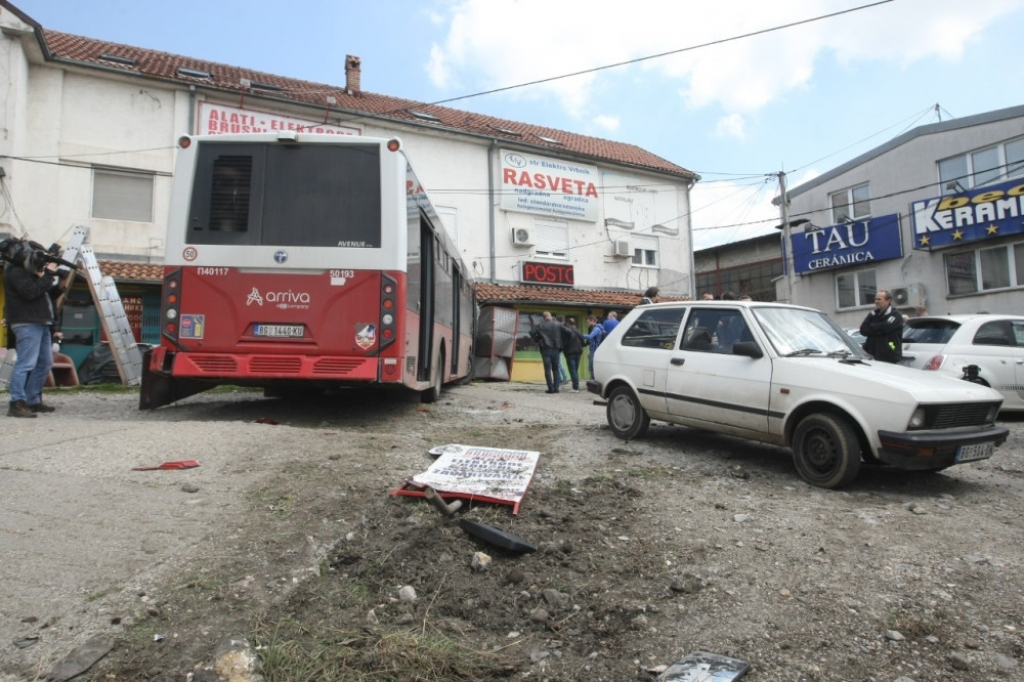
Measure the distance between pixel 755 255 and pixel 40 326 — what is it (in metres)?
31.1

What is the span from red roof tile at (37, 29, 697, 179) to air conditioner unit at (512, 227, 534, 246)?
3336mm

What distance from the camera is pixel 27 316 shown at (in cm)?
630

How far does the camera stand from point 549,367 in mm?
12992

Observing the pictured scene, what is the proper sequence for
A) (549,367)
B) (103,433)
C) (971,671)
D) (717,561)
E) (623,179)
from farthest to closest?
(623,179) → (549,367) → (103,433) → (717,561) → (971,671)

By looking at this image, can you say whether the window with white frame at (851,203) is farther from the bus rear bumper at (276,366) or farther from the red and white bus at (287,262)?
the bus rear bumper at (276,366)

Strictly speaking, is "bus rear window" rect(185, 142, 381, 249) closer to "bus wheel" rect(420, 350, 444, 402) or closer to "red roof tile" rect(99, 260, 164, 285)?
"bus wheel" rect(420, 350, 444, 402)

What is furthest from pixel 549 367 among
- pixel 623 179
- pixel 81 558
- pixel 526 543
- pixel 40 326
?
A: pixel 623 179

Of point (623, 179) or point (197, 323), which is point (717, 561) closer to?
point (197, 323)

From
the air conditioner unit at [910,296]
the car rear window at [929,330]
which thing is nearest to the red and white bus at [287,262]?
the car rear window at [929,330]

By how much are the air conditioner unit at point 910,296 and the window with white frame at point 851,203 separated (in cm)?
303

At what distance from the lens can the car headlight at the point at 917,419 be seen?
4309 millimetres

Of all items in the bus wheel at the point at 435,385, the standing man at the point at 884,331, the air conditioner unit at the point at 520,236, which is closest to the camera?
the standing man at the point at 884,331

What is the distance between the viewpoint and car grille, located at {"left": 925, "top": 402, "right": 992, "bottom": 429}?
14.4ft

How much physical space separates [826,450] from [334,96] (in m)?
20.6
